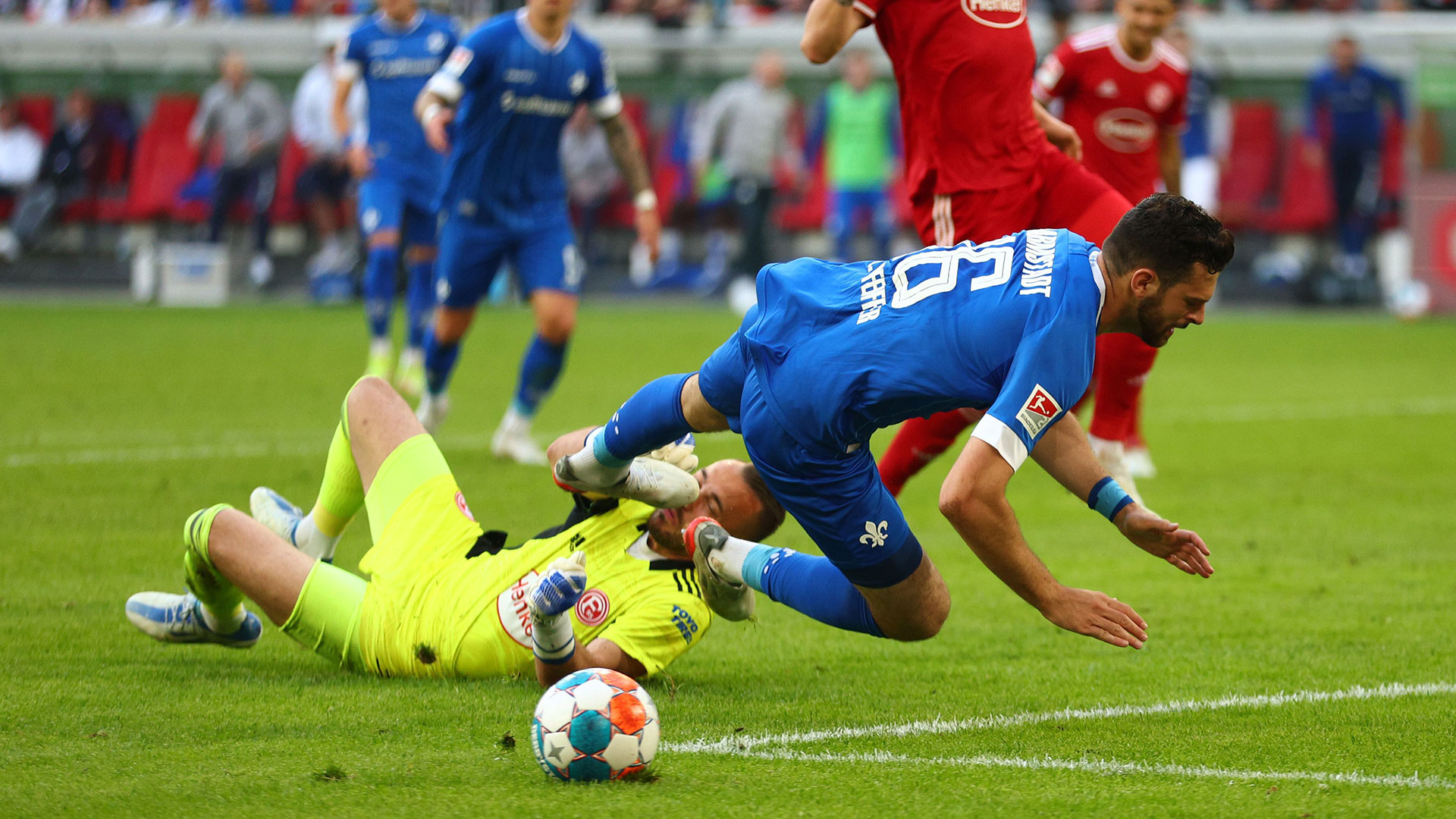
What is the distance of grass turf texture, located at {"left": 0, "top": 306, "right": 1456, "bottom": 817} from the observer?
363cm

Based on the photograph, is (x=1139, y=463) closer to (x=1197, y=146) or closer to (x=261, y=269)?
(x=1197, y=146)

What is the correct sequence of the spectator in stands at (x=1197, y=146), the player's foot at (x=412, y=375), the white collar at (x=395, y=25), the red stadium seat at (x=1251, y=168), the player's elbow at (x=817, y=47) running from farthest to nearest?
the red stadium seat at (x=1251, y=168) → the spectator in stands at (x=1197, y=146) → the white collar at (x=395, y=25) → the player's foot at (x=412, y=375) → the player's elbow at (x=817, y=47)

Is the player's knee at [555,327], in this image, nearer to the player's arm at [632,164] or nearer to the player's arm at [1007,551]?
the player's arm at [632,164]

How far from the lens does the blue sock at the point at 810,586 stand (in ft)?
15.0

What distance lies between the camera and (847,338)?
13.5 ft

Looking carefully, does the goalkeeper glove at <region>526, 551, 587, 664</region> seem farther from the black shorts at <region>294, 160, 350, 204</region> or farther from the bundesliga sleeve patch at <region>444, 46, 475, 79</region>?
the black shorts at <region>294, 160, 350, 204</region>

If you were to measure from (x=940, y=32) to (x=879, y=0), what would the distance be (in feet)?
0.95

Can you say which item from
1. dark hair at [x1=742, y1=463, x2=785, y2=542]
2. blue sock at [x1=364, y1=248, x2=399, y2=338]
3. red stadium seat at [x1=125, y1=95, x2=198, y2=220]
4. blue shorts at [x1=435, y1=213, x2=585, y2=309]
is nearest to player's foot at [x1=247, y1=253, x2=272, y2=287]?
red stadium seat at [x1=125, y1=95, x2=198, y2=220]

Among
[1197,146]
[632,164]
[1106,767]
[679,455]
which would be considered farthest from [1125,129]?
[1197,146]

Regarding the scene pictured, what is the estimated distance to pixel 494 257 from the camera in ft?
31.0

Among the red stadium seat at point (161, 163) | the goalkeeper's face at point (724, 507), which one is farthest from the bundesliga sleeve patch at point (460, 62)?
the red stadium seat at point (161, 163)

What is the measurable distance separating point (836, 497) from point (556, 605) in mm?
759

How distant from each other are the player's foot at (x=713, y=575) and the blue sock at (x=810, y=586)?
7 cm

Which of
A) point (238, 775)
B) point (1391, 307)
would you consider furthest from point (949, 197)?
point (1391, 307)
